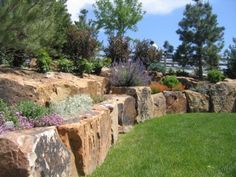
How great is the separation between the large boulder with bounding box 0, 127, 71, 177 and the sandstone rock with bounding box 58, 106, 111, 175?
0.66 m

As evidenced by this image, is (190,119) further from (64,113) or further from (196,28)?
(196,28)

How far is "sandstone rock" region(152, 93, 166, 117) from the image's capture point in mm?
12805

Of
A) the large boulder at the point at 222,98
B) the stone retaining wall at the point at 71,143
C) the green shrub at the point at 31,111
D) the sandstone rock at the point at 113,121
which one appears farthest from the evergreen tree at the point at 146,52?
the green shrub at the point at 31,111

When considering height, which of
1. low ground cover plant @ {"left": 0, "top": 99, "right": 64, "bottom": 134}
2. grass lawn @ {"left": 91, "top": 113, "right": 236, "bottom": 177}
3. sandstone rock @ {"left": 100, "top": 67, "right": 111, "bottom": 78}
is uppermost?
sandstone rock @ {"left": 100, "top": 67, "right": 111, "bottom": 78}

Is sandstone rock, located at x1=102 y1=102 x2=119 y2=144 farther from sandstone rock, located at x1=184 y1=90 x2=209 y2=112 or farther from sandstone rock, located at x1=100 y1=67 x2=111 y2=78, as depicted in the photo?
sandstone rock, located at x1=184 y1=90 x2=209 y2=112

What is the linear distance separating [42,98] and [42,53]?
88.8 inches

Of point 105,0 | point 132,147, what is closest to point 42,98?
point 132,147

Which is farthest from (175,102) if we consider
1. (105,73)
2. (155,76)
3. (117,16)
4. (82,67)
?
(117,16)

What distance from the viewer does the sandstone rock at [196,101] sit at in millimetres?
14523

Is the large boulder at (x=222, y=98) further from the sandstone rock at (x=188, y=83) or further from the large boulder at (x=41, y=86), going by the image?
the large boulder at (x=41, y=86)

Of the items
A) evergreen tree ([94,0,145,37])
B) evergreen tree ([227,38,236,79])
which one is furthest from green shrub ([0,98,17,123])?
evergreen tree ([94,0,145,37])

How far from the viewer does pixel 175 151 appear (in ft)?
24.7

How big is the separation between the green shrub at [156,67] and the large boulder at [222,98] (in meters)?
2.99

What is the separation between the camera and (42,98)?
8656 millimetres
